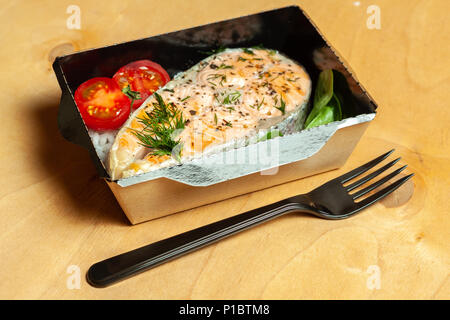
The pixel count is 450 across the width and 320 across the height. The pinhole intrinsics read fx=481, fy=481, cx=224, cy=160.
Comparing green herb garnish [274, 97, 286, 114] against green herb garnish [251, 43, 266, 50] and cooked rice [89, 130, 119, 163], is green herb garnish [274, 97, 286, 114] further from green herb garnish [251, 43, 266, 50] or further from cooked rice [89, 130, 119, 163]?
cooked rice [89, 130, 119, 163]

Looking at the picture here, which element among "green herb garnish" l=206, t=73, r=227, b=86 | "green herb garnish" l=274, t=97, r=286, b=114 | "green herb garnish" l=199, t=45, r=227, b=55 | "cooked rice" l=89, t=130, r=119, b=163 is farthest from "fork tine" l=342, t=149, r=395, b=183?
"cooked rice" l=89, t=130, r=119, b=163

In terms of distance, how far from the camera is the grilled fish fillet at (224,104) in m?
1.63

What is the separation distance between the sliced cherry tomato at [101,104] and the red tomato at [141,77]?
71 mm

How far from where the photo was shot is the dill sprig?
63.9 inches

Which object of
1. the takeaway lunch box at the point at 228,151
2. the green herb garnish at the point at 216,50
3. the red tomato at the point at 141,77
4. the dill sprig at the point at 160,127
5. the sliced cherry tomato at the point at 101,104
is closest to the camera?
the takeaway lunch box at the point at 228,151

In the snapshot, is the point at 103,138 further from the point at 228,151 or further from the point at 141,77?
the point at 228,151

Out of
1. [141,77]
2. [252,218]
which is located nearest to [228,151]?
[252,218]

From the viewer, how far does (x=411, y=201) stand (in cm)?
171

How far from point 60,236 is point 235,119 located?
718 millimetres

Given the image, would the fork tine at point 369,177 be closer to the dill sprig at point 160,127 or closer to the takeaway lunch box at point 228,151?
the takeaway lunch box at point 228,151

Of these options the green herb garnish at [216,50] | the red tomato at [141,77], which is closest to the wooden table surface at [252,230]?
the red tomato at [141,77]

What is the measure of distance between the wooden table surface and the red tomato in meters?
0.31
